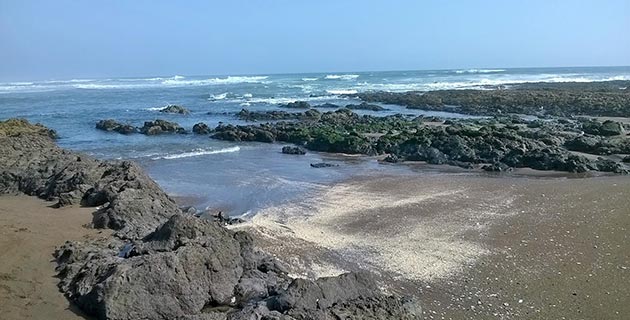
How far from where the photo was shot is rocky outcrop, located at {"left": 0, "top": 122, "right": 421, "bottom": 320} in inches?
234

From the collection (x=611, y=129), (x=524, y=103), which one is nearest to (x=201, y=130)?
(x=611, y=129)

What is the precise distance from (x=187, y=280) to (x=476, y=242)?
597cm

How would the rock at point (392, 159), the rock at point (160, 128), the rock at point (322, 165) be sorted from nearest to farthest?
the rock at point (322, 165)
the rock at point (392, 159)
the rock at point (160, 128)

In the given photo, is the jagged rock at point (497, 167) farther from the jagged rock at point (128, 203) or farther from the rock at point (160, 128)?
the rock at point (160, 128)

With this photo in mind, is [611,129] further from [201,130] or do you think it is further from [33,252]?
[33,252]

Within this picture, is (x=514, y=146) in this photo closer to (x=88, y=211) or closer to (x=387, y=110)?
(x=88, y=211)

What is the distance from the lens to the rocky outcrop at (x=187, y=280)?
5.94 metres

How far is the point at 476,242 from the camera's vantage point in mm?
10125

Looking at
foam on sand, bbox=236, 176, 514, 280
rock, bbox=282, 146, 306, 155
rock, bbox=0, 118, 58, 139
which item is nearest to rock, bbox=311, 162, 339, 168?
rock, bbox=282, 146, 306, 155

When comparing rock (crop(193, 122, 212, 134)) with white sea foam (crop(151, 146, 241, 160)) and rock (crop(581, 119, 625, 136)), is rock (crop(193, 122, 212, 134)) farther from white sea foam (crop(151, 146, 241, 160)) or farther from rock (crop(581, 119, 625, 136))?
rock (crop(581, 119, 625, 136))

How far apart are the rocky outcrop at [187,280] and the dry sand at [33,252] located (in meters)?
0.20

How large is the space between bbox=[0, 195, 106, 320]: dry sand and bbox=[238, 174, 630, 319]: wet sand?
353 centimetres

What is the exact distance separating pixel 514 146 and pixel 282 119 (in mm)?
18400

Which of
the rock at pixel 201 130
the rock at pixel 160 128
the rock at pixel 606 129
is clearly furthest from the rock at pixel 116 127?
the rock at pixel 606 129
